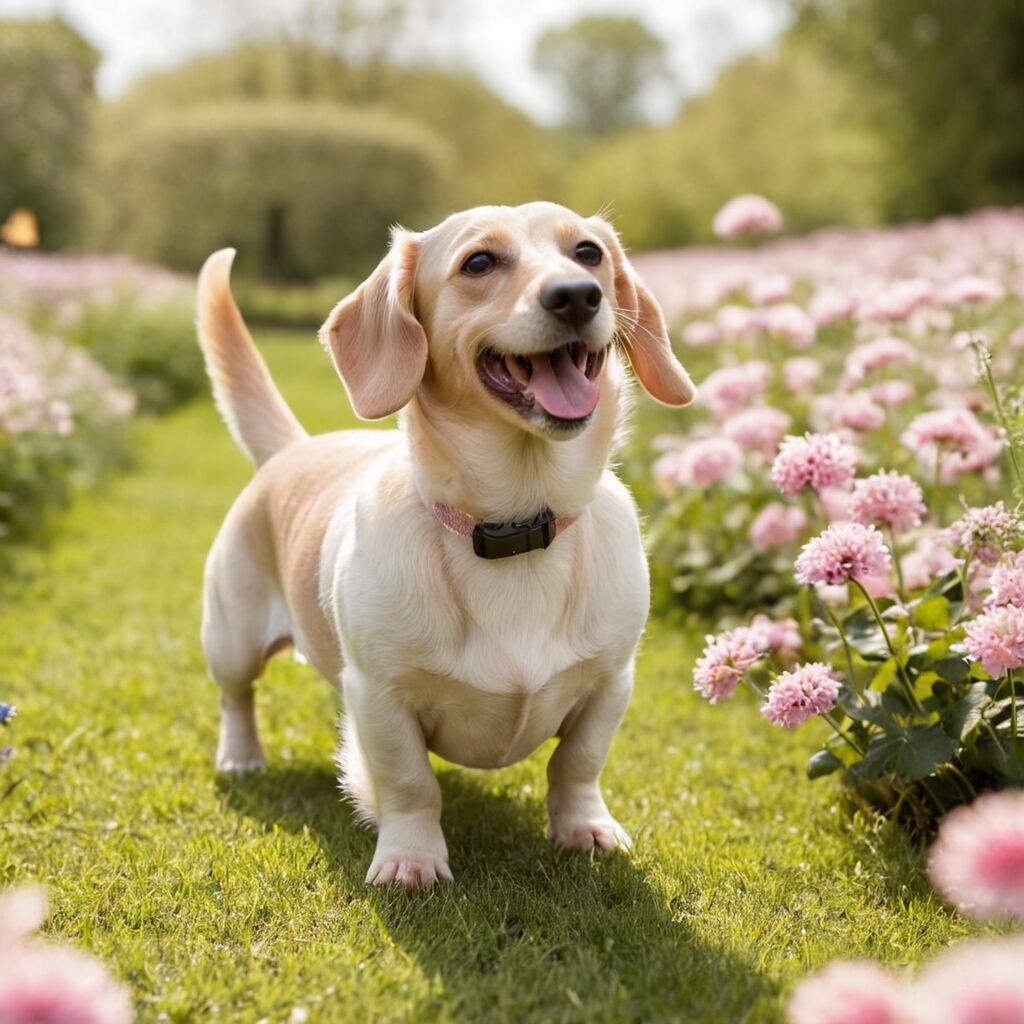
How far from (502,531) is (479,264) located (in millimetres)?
625

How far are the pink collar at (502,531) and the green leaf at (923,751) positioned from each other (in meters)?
0.98

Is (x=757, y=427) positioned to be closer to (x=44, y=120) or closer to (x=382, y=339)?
(x=382, y=339)

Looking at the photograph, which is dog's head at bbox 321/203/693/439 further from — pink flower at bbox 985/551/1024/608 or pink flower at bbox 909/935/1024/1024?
pink flower at bbox 909/935/1024/1024

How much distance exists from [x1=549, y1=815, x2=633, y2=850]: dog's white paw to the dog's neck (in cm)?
80

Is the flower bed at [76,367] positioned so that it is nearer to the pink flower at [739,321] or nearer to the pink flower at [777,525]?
the pink flower at [739,321]

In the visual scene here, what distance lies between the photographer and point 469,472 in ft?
8.87

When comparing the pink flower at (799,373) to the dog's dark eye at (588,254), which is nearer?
the dog's dark eye at (588,254)

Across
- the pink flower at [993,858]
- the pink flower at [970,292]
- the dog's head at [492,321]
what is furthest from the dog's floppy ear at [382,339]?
the pink flower at [970,292]

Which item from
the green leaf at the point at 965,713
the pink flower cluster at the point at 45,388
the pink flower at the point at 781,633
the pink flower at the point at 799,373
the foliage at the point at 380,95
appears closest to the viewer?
the green leaf at the point at 965,713

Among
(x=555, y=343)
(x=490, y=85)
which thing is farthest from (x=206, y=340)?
(x=490, y=85)


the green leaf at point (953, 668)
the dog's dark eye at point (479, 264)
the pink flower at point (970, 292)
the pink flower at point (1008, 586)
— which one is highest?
the dog's dark eye at point (479, 264)

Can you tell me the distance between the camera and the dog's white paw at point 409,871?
2.68 metres

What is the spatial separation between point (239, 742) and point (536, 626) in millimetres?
1427

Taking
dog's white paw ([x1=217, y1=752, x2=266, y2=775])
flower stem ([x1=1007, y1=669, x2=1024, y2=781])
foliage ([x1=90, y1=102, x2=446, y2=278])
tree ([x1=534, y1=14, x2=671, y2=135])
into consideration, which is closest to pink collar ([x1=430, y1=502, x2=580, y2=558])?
flower stem ([x1=1007, y1=669, x2=1024, y2=781])
